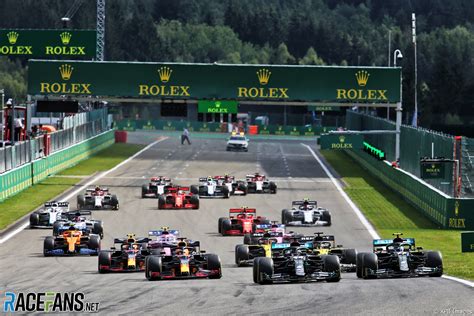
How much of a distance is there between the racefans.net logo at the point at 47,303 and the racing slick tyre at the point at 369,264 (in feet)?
22.9

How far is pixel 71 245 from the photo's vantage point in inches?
1496

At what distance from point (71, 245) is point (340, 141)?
28.4 meters

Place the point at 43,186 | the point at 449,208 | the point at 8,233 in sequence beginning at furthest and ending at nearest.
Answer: the point at 43,186, the point at 449,208, the point at 8,233

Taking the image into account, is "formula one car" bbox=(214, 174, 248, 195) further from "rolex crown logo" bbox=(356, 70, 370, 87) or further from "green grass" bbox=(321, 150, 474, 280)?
"rolex crown logo" bbox=(356, 70, 370, 87)

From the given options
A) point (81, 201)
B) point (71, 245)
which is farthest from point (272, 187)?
point (71, 245)

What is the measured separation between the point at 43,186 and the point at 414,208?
64.8 ft

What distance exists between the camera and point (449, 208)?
1918 inches

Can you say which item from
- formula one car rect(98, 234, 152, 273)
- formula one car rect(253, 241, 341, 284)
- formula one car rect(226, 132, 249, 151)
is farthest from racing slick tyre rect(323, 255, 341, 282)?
formula one car rect(226, 132, 249, 151)

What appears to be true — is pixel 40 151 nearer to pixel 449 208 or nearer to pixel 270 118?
pixel 449 208

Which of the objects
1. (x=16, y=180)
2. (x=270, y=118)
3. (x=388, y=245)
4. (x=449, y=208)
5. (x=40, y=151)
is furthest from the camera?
(x=270, y=118)

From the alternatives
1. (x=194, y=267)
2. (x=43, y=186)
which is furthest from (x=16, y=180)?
(x=194, y=267)

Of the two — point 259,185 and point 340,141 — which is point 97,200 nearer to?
point 259,185

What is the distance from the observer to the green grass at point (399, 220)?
37719 millimetres

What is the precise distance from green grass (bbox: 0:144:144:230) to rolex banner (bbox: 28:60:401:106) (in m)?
6.13
